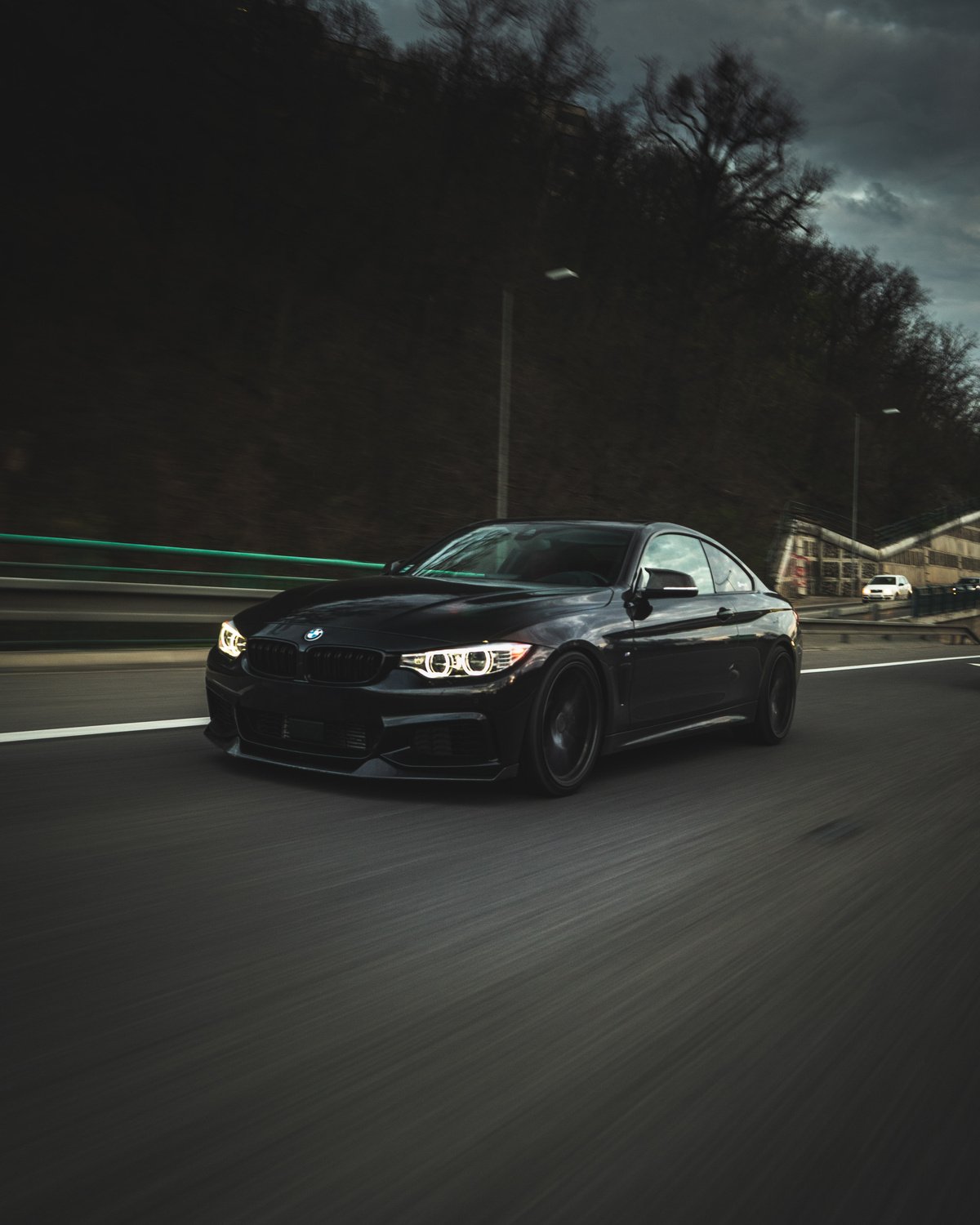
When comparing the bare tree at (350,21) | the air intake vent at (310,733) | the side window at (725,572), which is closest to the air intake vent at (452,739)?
the air intake vent at (310,733)

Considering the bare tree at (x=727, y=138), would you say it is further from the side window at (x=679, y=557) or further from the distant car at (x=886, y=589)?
the side window at (x=679, y=557)

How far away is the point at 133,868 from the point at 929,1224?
2.83m

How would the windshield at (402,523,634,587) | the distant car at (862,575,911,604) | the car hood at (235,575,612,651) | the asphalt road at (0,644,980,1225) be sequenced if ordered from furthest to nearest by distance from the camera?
1. the distant car at (862,575,911,604)
2. the windshield at (402,523,634,587)
3. the car hood at (235,575,612,651)
4. the asphalt road at (0,644,980,1225)

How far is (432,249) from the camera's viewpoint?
133ft

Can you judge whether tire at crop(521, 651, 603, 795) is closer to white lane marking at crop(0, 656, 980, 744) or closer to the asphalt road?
the asphalt road

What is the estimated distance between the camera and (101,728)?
7430mm

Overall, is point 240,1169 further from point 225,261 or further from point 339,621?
point 225,261

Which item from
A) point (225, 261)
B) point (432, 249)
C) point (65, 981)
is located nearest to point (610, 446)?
point (432, 249)

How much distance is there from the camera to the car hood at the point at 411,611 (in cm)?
581

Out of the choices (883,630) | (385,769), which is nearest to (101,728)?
(385,769)

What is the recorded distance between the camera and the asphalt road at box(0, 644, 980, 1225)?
2346 mm

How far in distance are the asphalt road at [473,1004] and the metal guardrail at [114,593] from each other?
20.1 feet

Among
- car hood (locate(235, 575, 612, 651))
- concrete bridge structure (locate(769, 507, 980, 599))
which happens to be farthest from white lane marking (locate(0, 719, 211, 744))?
concrete bridge structure (locate(769, 507, 980, 599))

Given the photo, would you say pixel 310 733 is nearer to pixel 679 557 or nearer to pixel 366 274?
pixel 679 557
